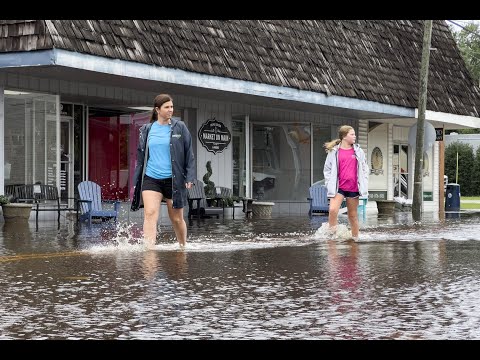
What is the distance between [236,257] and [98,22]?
8157 mm

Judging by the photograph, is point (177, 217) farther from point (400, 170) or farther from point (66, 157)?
point (400, 170)

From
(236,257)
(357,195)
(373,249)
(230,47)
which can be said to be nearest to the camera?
(236,257)

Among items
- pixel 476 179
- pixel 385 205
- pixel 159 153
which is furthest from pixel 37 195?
pixel 476 179

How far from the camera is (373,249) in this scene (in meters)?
12.7

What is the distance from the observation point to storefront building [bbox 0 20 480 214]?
1844 centimetres

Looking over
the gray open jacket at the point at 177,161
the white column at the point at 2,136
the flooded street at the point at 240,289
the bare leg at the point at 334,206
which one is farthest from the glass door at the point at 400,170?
the gray open jacket at the point at 177,161

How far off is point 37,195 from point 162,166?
8891 millimetres

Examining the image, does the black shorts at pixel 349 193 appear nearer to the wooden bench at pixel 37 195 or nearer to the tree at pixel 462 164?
the wooden bench at pixel 37 195

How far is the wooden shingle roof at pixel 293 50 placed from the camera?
1755 cm

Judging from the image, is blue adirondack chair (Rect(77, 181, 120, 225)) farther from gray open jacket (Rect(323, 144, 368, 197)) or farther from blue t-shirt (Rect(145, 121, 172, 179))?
blue t-shirt (Rect(145, 121, 172, 179))

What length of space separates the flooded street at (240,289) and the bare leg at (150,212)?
7.1 inches

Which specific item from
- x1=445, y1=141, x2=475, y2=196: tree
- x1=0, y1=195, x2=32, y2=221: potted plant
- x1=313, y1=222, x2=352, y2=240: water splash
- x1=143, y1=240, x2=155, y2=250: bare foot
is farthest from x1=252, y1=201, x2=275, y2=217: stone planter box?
x1=445, y1=141, x2=475, y2=196: tree
